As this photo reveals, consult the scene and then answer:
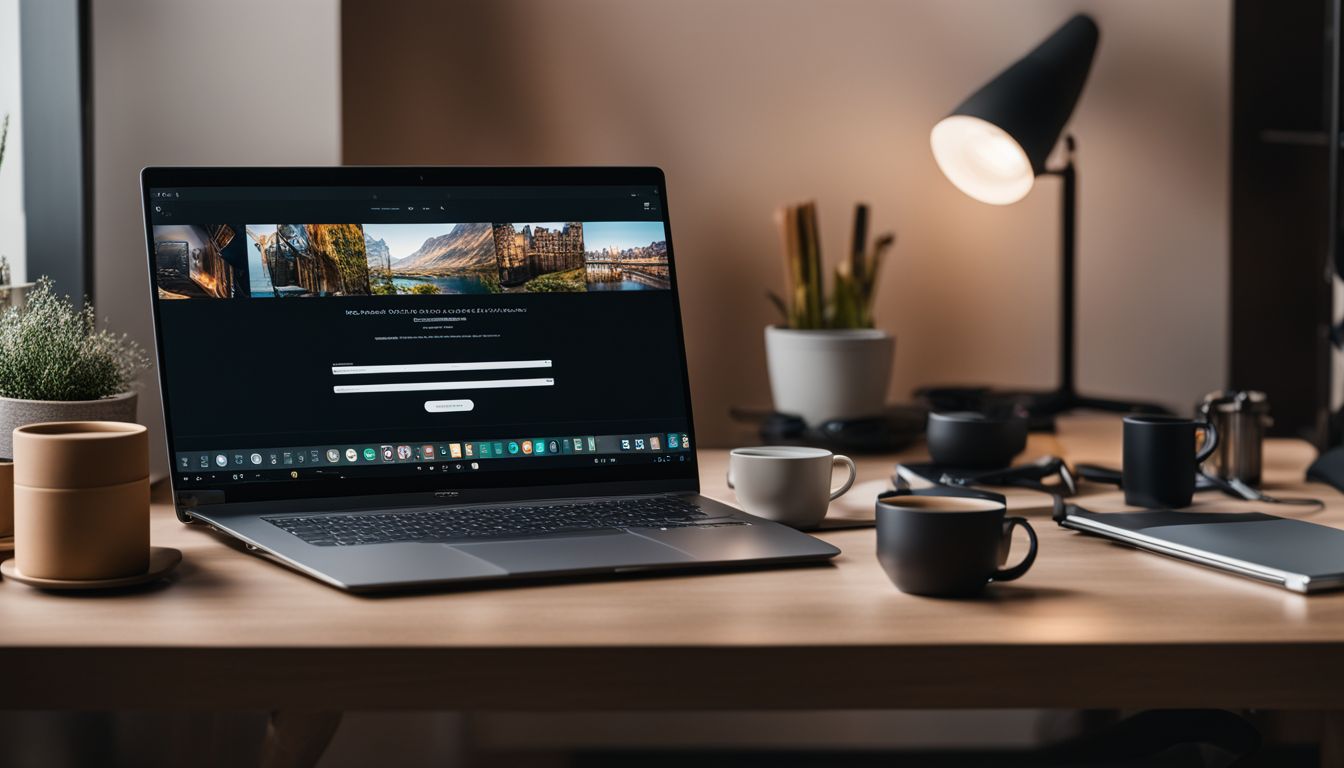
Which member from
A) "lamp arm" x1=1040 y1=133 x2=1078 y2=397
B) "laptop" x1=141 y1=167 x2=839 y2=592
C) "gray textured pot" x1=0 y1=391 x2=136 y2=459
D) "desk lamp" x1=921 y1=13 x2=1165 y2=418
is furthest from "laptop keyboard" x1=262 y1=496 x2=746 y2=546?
"lamp arm" x1=1040 y1=133 x2=1078 y2=397

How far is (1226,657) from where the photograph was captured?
0.72m

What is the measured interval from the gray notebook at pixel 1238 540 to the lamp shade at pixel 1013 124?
1.77 ft

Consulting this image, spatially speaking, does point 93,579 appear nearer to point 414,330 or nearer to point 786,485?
point 414,330

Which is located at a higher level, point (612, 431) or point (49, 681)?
point (612, 431)

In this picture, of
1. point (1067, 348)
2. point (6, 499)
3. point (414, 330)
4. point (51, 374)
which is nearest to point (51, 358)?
point (51, 374)

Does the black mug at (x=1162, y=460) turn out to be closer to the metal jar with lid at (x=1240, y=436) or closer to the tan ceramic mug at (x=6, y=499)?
the metal jar with lid at (x=1240, y=436)

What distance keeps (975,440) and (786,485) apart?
1.13 ft

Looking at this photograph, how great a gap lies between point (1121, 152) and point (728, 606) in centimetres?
128

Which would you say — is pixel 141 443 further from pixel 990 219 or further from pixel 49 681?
pixel 990 219

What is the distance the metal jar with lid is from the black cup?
21.7 inches

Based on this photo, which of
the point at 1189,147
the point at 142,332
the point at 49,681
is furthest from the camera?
the point at 1189,147

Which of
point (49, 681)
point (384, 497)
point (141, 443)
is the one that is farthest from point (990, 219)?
point (49, 681)

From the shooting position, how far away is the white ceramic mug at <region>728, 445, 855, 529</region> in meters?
1.02

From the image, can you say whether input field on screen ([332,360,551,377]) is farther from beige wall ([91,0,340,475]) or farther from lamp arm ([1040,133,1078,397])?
lamp arm ([1040,133,1078,397])
